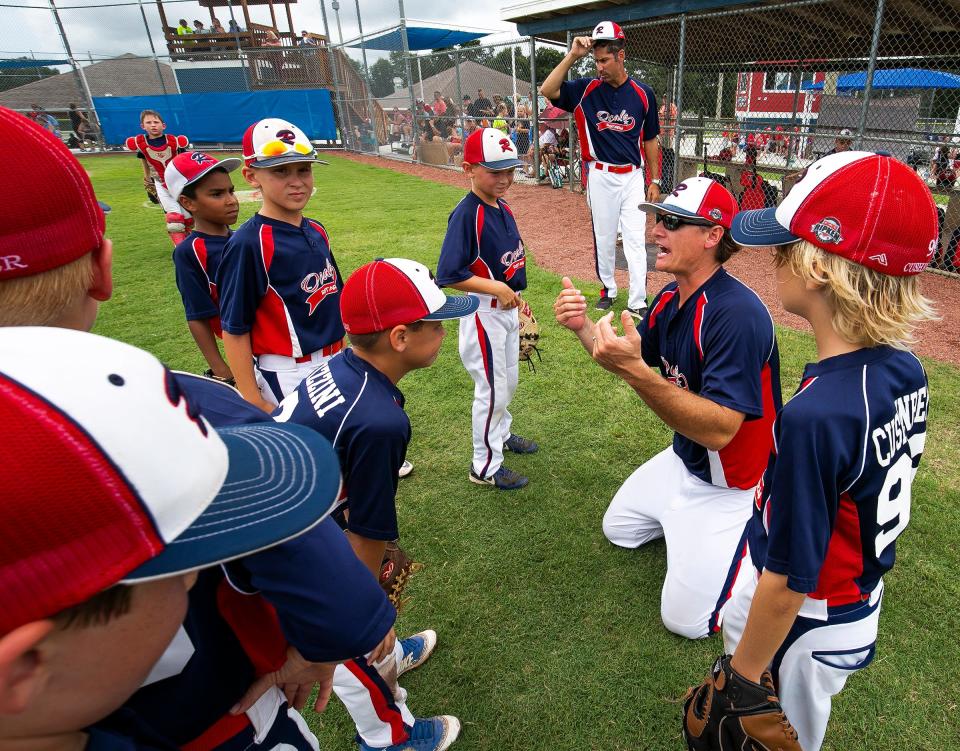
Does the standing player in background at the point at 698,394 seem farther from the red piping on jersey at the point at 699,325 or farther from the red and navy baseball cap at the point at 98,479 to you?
the red and navy baseball cap at the point at 98,479

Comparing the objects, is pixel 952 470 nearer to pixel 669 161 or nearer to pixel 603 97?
pixel 603 97

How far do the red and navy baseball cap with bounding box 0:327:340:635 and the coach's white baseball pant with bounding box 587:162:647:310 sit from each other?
5.80 m

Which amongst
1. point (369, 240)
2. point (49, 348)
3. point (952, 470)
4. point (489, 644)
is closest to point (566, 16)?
point (369, 240)

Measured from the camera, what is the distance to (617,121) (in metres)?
6.00

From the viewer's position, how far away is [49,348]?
2.01 feet

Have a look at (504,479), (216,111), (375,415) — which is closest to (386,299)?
(375,415)

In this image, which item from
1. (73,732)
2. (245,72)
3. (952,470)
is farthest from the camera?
(245,72)

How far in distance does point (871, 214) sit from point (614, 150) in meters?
4.95

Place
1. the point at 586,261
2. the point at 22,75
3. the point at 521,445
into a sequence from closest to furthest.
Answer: the point at 521,445, the point at 586,261, the point at 22,75

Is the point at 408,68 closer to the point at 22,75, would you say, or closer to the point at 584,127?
the point at 584,127

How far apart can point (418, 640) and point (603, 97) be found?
18.6ft

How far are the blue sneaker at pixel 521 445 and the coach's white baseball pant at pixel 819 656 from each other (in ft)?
7.65

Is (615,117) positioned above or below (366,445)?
above

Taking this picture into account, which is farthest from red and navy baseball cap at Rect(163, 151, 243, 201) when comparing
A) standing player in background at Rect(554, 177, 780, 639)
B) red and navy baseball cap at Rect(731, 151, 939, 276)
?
red and navy baseball cap at Rect(731, 151, 939, 276)
